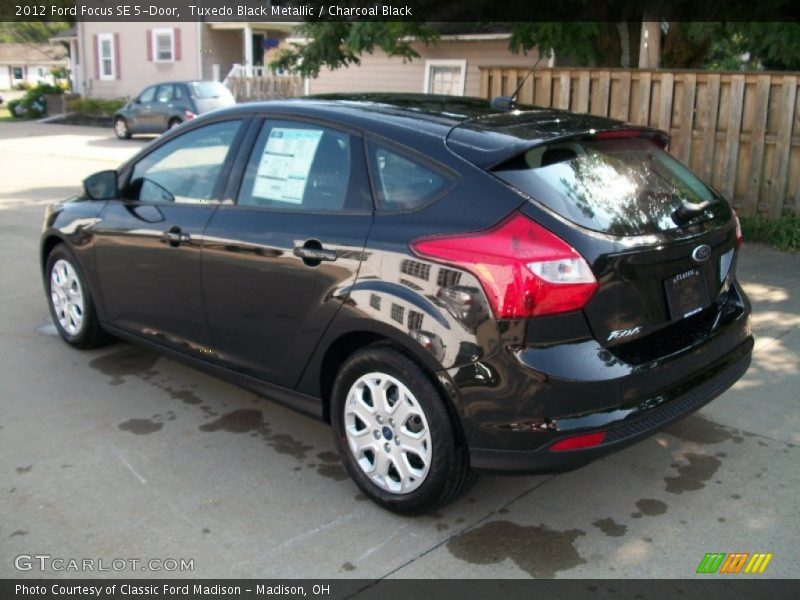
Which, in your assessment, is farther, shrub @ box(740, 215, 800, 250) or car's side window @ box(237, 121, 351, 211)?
shrub @ box(740, 215, 800, 250)

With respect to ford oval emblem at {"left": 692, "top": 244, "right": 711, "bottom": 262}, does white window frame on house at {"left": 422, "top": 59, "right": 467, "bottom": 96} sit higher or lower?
higher

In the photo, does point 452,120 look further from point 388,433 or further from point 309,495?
point 309,495

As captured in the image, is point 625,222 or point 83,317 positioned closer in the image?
point 625,222

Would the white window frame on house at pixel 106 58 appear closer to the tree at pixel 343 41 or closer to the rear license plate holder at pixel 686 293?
the tree at pixel 343 41

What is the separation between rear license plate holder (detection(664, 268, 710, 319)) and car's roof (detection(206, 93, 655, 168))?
753 mm

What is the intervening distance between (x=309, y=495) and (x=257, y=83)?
80.8 ft

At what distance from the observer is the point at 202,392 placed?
4.97m

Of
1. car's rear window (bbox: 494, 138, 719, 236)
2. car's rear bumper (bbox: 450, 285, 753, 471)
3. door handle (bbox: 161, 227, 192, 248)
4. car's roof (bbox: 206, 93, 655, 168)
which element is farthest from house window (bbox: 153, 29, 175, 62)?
car's rear bumper (bbox: 450, 285, 753, 471)

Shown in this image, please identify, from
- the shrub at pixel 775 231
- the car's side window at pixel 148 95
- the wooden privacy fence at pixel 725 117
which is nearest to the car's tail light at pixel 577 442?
the shrub at pixel 775 231

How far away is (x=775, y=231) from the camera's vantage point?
826 centimetres

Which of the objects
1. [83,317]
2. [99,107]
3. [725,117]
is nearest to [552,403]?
[83,317]

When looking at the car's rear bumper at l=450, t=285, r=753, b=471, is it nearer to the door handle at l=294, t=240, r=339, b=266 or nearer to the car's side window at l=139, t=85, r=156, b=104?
the door handle at l=294, t=240, r=339, b=266

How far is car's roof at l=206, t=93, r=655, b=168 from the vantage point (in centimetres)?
343
